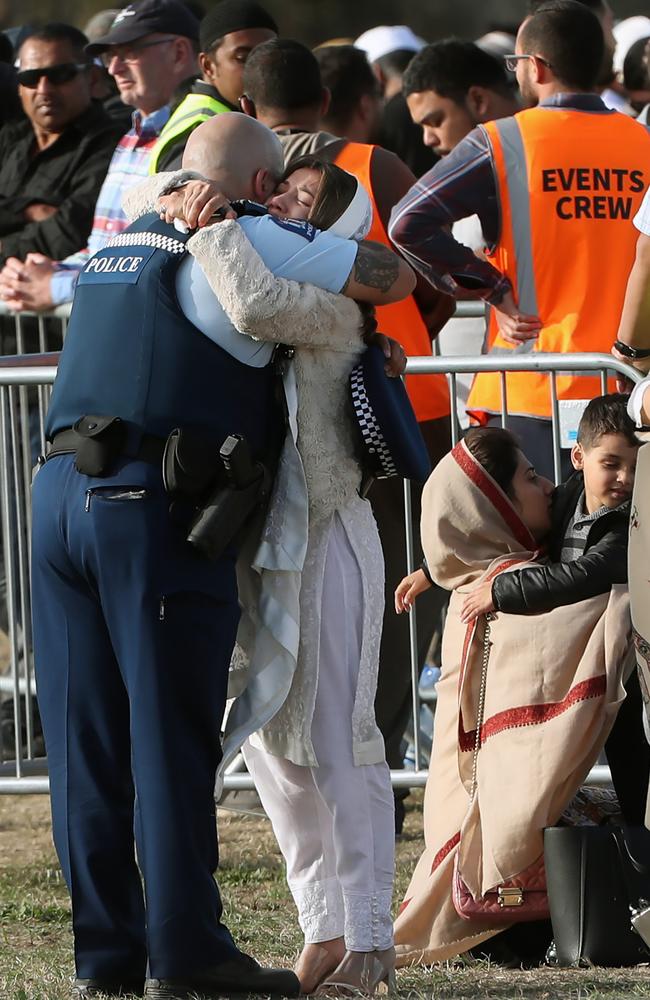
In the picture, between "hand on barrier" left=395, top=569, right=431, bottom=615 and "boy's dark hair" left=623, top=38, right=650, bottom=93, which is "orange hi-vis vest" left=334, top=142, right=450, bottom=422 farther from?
"boy's dark hair" left=623, top=38, right=650, bottom=93

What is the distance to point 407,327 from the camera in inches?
243

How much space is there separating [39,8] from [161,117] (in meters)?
16.0

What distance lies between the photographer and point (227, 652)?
4.11 m

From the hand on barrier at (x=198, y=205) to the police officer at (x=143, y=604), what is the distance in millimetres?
59

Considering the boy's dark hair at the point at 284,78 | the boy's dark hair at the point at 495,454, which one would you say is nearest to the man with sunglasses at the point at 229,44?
the boy's dark hair at the point at 284,78

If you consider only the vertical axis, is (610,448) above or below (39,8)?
below

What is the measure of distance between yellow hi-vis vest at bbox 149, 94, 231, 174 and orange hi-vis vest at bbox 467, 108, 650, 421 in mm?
1043

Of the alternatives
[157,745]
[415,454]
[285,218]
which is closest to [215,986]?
[157,745]

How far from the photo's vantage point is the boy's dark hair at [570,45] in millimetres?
6039

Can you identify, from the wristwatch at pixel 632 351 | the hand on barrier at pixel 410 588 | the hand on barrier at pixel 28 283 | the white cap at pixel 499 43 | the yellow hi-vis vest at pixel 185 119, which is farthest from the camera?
the white cap at pixel 499 43

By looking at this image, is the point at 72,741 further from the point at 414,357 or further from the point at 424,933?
the point at 414,357

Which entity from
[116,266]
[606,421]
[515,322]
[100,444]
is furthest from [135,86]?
[100,444]

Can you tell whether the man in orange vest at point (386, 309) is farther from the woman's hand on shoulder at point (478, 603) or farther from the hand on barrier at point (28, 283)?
the woman's hand on shoulder at point (478, 603)

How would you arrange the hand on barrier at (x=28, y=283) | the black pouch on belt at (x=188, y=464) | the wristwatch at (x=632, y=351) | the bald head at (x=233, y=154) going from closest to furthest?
the black pouch on belt at (x=188, y=464) < the bald head at (x=233, y=154) < the wristwatch at (x=632, y=351) < the hand on barrier at (x=28, y=283)
